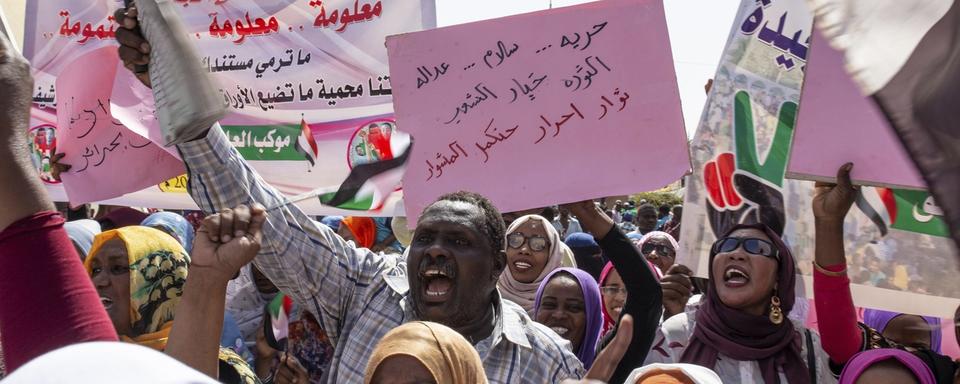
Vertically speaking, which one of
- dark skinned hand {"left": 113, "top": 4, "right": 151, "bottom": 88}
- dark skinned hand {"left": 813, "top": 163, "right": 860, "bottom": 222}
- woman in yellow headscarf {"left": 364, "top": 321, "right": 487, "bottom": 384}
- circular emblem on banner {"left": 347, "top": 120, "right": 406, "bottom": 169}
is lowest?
woman in yellow headscarf {"left": 364, "top": 321, "right": 487, "bottom": 384}

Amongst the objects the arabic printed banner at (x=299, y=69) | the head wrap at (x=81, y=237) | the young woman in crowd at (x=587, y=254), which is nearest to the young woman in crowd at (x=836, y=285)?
the arabic printed banner at (x=299, y=69)

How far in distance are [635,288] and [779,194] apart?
2.44 feet

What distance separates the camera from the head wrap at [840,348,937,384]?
9.89 feet

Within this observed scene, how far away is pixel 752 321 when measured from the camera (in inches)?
128

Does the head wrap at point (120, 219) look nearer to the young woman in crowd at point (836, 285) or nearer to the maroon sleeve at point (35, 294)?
the young woman in crowd at point (836, 285)

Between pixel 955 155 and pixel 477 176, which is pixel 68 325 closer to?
pixel 955 155

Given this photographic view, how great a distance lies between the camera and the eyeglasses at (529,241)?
4.82 m

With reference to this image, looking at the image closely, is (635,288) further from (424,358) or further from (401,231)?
(401,231)

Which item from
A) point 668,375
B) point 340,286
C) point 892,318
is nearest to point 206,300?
point 340,286

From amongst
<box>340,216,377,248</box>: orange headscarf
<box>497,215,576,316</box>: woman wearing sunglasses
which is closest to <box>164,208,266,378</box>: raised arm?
<box>497,215,576,316</box>: woman wearing sunglasses

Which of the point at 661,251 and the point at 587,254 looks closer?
the point at 661,251

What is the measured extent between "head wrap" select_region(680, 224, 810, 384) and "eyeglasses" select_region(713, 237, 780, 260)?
0.04 m

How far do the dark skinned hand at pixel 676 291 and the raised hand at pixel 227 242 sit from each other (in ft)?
8.66

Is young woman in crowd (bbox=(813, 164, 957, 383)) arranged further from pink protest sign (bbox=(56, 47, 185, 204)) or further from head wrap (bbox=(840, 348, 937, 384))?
pink protest sign (bbox=(56, 47, 185, 204))
